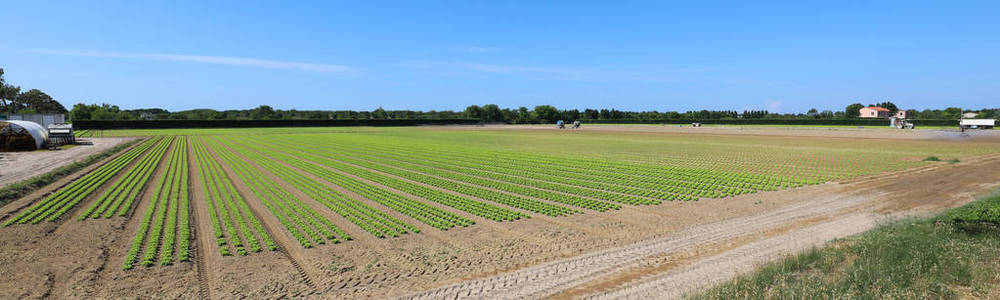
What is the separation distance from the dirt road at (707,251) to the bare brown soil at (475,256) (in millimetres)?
35

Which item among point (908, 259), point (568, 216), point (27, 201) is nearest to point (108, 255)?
point (27, 201)

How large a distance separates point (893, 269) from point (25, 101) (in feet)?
626

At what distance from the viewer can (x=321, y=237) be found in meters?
11.3

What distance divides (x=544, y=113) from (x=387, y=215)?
185 meters

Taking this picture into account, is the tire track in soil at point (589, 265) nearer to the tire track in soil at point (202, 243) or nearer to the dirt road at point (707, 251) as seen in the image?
the dirt road at point (707, 251)

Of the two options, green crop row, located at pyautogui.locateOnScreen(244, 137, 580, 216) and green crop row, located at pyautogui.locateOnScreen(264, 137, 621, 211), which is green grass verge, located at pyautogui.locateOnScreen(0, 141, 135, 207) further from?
green crop row, located at pyautogui.locateOnScreen(264, 137, 621, 211)

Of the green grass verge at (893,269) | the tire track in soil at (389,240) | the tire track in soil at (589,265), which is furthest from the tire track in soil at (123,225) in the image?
the green grass verge at (893,269)

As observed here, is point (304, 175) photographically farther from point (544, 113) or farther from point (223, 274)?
point (544, 113)

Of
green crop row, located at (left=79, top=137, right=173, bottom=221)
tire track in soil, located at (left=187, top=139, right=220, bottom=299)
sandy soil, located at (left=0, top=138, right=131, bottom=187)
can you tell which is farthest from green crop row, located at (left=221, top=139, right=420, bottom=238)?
sandy soil, located at (left=0, top=138, right=131, bottom=187)

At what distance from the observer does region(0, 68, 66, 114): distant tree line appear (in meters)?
117

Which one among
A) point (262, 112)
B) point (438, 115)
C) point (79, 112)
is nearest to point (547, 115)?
point (438, 115)

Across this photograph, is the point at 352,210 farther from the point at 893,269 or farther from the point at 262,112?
the point at 262,112

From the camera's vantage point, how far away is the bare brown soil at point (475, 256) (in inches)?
318

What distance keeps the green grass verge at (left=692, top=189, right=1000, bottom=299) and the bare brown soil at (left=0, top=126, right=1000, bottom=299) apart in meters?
0.92
